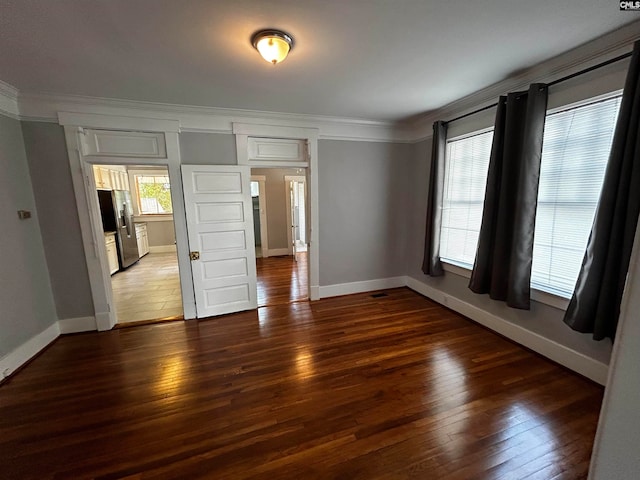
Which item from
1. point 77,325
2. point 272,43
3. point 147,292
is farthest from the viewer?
point 147,292

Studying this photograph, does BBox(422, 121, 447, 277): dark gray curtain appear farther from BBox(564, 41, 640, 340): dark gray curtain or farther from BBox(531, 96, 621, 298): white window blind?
BBox(564, 41, 640, 340): dark gray curtain

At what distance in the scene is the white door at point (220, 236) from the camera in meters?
3.23

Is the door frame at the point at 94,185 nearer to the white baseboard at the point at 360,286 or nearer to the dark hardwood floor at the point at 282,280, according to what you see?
the dark hardwood floor at the point at 282,280

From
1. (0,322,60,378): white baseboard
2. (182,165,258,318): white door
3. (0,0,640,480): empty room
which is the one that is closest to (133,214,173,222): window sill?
(0,0,640,480): empty room

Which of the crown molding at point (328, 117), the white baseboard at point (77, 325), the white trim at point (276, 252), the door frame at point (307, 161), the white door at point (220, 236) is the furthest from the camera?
the white trim at point (276, 252)

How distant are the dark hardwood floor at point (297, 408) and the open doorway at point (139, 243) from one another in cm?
91

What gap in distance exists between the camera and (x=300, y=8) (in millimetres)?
1526

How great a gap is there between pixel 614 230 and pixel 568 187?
56cm

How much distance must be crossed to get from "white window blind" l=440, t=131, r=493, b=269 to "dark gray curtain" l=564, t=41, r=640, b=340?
118cm

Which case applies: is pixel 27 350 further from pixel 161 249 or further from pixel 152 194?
pixel 152 194

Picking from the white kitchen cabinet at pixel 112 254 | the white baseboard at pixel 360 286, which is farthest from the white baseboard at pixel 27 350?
the white baseboard at pixel 360 286

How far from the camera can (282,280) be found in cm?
504

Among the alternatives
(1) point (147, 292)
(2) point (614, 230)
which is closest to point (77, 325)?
(1) point (147, 292)

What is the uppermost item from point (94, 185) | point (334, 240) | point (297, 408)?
point (94, 185)
